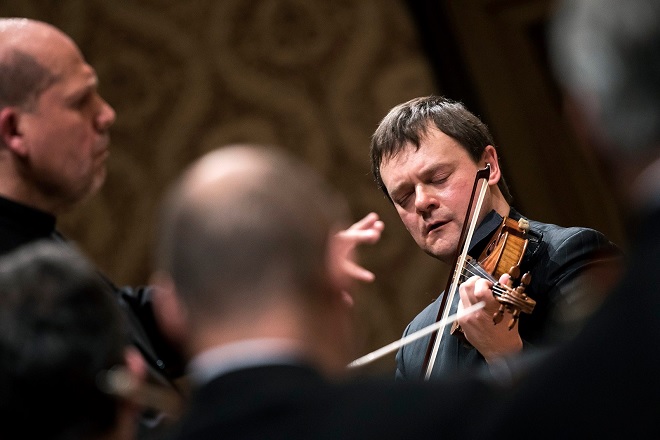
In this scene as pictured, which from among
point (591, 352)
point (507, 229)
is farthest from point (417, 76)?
point (591, 352)

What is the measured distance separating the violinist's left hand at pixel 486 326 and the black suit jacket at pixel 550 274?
0.07m

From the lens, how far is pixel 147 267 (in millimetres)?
3361

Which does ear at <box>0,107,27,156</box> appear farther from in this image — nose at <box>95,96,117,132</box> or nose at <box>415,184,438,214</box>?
nose at <box>415,184,438,214</box>

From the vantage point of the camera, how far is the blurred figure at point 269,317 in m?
0.74

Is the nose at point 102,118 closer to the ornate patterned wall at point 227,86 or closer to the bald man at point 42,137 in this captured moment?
the bald man at point 42,137

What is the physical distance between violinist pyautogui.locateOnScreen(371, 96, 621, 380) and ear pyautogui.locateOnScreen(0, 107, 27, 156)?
0.68 meters

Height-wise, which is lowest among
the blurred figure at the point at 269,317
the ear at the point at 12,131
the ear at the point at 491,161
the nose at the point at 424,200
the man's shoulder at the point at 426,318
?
the man's shoulder at the point at 426,318

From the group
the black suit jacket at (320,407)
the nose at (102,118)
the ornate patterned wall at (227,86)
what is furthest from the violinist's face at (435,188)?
the ornate patterned wall at (227,86)

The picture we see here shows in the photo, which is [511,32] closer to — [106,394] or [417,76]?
[417,76]

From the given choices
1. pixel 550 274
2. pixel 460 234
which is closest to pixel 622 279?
pixel 550 274

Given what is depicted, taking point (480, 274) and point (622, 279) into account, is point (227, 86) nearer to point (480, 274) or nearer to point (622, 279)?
point (480, 274)

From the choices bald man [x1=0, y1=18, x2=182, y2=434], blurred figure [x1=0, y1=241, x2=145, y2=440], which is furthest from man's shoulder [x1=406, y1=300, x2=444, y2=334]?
blurred figure [x1=0, y1=241, x2=145, y2=440]

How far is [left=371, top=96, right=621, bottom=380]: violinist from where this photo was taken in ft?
5.57

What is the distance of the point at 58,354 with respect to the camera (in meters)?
0.93
